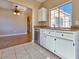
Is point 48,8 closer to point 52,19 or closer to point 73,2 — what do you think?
point 52,19

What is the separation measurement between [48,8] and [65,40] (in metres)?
3.21

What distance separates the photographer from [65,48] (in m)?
2.52

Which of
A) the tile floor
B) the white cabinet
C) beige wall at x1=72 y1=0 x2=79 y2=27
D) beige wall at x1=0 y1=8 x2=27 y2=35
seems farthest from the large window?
beige wall at x1=0 y1=8 x2=27 y2=35

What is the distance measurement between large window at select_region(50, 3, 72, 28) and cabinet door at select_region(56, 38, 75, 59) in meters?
1.31

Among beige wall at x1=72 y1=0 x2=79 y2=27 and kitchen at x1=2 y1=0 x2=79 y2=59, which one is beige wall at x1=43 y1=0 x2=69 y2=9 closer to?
kitchen at x1=2 y1=0 x2=79 y2=59

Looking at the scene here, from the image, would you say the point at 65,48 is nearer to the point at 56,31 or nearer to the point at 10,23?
the point at 56,31

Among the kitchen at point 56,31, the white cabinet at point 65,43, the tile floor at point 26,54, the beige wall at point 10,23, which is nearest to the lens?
the white cabinet at point 65,43

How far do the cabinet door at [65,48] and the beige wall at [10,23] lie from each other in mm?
7051

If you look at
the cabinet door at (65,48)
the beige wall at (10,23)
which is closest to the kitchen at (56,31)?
the cabinet door at (65,48)

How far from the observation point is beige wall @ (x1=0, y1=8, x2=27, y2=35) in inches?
336

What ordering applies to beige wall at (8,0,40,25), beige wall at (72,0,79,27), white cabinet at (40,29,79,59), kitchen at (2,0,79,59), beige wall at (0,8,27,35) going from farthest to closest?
beige wall at (0,8,27,35), beige wall at (8,0,40,25), beige wall at (72,0,79,27), kitchen at (2,0,79,59), white cabinet at (40,29,79,59)

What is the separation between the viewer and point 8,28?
898cm

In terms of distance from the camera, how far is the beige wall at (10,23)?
28.0ft

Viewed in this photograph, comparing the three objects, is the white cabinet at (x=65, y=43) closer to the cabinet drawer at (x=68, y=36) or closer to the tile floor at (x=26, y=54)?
the cabinet drawer at (x=68, y=36)
